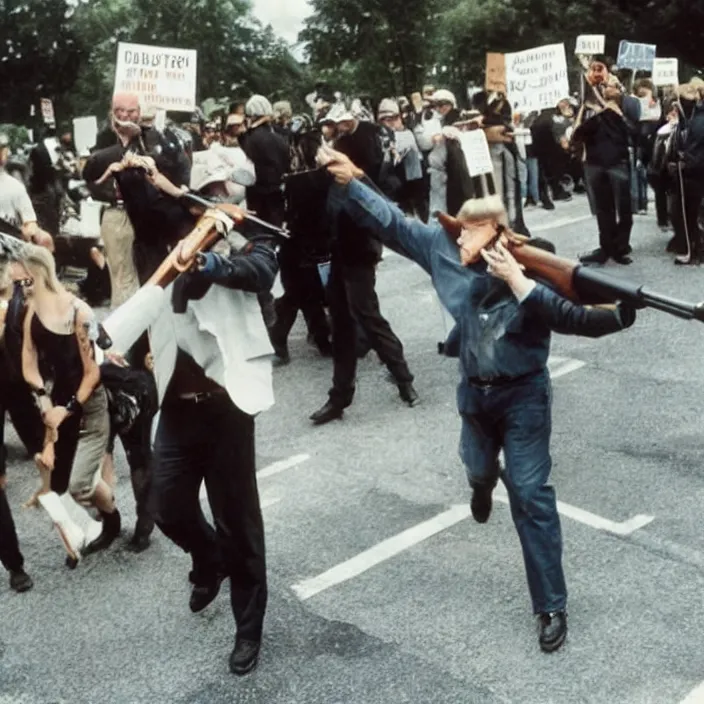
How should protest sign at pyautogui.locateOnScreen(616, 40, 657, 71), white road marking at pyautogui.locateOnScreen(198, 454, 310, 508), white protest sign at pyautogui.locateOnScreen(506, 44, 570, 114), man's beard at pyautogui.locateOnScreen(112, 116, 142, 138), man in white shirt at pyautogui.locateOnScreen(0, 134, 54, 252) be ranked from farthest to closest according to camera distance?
protest sign at pyautogui.locateOnScreen(616, 40, 657, 71)
white protest sign at pyautogui.locateOnScreen(506, 44, 570, 114)
man in white shirt at pyautogui.locateOnScreen(0, 134, 54, 252)
man's beard at pyautogui.locateOnScreen(112, 116, 142, 138)
white road marking at pyautogui.locateOnScreen(198, 454, 310, 508)

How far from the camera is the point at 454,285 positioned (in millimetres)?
4738

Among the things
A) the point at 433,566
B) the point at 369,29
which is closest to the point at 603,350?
the point at 433,566

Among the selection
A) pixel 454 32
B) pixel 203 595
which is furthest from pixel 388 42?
pixel 203 595

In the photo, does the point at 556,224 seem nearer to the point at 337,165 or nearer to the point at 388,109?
the point at 388,109

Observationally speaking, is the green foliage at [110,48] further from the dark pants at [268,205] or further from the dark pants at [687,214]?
the dark pants at [268,205]

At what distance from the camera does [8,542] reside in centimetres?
558

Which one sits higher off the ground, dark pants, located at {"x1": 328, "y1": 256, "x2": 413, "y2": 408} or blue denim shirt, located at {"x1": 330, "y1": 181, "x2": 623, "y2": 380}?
blue denim shirt, located at {"x1": 330, "y1": 181, "x2": 623, "y2": 380}

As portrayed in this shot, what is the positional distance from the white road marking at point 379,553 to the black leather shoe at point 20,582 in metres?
1.43

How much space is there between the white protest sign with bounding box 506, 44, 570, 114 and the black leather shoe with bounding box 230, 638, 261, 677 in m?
9.18

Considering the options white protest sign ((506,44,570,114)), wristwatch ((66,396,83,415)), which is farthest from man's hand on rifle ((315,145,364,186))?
white protest sign ((506,44,570,114))

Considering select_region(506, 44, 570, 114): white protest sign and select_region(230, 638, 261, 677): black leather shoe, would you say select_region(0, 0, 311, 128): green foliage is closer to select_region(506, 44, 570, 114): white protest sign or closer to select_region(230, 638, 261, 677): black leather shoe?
select_region(506, 44, 570, 114): white protest sign

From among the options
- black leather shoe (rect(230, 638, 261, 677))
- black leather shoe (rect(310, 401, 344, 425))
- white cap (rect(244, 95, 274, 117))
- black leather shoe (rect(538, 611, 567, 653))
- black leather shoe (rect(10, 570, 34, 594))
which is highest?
white cap (rect(244, 95, 274, 117))

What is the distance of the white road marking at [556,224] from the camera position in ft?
47.4

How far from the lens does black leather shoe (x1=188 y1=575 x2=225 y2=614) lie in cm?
514
